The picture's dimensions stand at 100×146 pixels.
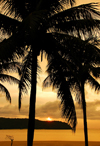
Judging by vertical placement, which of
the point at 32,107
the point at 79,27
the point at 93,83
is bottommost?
the point at 32,107

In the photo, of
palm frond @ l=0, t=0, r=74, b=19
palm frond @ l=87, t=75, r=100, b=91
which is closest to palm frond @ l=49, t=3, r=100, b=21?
palm frond @ l=0, t=0, r=74, b=19

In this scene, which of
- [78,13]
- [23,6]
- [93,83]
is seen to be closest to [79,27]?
[78,13]

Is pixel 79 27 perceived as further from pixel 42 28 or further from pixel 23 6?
pixel 23 6

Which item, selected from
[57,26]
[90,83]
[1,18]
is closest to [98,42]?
[90,83]

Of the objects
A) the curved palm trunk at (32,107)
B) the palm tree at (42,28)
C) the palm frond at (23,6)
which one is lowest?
the curved palm trunk at (32,107)

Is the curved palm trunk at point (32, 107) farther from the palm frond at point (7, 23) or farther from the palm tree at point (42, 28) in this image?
the palm frond at point (7, 23)

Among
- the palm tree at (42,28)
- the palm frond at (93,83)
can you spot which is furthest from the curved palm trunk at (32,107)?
the palm frond at (93,83)

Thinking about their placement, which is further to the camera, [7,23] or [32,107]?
[7,23]

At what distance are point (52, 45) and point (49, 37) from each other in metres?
0.34

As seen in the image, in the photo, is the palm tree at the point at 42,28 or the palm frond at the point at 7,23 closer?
the palm tree at the point at 42,28

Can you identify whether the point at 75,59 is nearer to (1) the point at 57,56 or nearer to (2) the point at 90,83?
(1) the point at 57,56

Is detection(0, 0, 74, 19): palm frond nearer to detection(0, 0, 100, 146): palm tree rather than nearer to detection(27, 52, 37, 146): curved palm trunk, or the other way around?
detection(0, 0, 100, 146): palm tree

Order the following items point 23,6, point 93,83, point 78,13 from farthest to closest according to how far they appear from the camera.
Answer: point 93,83 < point 23,6 < point 78,13

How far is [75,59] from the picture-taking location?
8.17 meters
